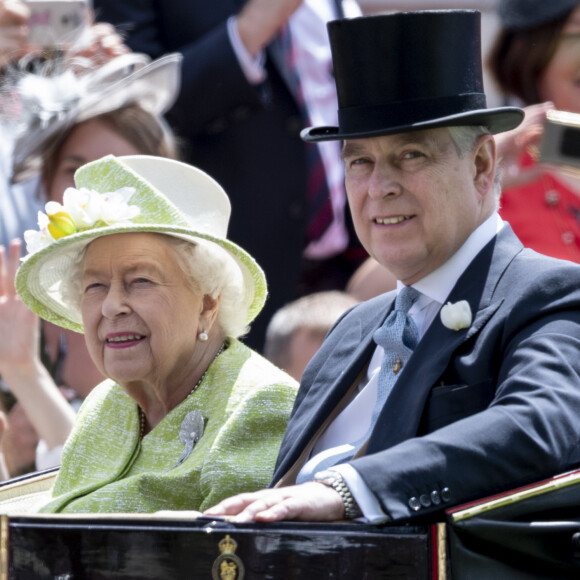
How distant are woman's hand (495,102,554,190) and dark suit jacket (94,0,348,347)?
2.86 feet

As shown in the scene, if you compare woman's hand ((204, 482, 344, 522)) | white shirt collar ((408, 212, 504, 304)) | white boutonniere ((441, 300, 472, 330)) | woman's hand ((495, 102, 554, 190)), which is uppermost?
woman's hand ((495, 102, 554, 190))

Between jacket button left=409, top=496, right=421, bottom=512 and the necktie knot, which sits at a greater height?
the necktie knot

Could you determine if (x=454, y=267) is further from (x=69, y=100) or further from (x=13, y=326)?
(x=69, y=100)

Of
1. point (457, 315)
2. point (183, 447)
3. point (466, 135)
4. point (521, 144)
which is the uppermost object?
point (466, 135)

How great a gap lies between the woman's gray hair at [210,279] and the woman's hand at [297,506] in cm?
111

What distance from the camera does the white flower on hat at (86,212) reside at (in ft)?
10.5

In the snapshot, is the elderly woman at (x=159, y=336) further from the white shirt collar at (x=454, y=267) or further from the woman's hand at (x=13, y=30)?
the woman's hand at (x=13, y=30)

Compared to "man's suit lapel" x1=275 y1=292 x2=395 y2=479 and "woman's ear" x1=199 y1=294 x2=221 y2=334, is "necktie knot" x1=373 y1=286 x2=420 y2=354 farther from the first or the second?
"woman's ear" x1=199 y1=294 x2=221 y2=334

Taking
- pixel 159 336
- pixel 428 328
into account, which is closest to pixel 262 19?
pixel 159 336

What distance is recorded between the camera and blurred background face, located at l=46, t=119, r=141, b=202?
4734mm

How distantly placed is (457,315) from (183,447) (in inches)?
36.8

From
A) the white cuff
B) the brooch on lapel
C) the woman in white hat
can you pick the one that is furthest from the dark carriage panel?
the white cuff

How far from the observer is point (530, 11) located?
4.43 metres

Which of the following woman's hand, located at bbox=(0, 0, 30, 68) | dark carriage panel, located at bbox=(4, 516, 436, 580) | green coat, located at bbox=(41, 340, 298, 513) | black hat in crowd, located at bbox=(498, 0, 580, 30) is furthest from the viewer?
woman's hand, located at bbox=(0, 0, 30, 68)
